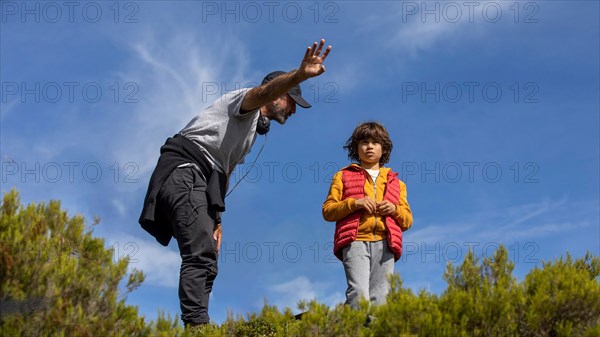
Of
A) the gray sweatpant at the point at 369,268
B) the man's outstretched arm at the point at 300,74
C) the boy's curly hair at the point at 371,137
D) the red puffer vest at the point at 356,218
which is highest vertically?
the boy's curly hair at the point at 371,137

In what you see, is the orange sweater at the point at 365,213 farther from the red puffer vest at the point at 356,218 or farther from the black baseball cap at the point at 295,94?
the black baseball cap at the point at 295,94

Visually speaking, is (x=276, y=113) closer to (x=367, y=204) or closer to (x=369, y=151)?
(x=369, y=151)

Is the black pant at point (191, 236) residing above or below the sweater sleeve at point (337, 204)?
below

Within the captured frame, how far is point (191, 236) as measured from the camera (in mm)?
6672

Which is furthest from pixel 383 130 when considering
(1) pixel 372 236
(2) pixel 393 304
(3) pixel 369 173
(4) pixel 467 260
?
(2) pixel 393 304

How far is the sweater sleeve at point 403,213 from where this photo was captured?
732 cm

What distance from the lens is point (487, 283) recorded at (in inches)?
198

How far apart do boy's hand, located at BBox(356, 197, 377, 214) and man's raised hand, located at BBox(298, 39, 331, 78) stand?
165 cm

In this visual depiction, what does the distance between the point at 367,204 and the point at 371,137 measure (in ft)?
3.90

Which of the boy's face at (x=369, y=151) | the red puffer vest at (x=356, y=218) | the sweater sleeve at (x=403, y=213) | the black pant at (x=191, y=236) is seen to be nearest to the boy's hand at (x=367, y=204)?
the red puffer vest at (x=356, y=218)

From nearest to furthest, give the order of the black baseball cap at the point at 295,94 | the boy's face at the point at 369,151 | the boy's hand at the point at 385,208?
the boy's hand at the point at 385,208, the black baseball cap at the point at 295,94, the boy's face at the point at 369,151

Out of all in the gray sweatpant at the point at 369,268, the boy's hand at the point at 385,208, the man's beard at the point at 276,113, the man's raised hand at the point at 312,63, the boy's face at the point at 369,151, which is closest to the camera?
the man's raised hand at the point at 312,63

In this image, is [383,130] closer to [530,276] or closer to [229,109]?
[229,109]

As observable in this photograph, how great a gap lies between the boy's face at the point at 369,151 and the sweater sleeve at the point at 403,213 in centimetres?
50
